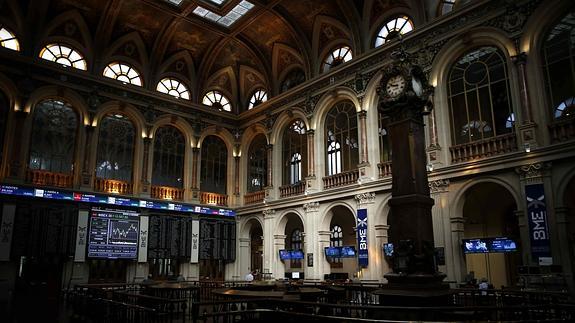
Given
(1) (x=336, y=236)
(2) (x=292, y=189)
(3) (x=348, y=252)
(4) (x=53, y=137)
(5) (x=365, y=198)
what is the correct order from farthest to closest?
(1) (x=336, y=236) < (2) (x=292, y=189) < (4) (x=53, y=137) < (3) (x=348, y=252) < (5) (x=365, y=198)

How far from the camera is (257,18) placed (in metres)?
22.6

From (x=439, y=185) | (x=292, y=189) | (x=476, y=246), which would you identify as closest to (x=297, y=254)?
(x=292, y=189)

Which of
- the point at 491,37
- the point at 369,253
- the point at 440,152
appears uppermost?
the point at 491,37

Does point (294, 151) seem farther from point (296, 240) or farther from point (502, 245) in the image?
point (502, 245)

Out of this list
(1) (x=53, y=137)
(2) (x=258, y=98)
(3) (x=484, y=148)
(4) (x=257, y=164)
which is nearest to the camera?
(3) (x=484, y=148)

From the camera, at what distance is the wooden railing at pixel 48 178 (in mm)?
19344

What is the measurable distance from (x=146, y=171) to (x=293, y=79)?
381 inches

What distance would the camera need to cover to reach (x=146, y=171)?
2298cm

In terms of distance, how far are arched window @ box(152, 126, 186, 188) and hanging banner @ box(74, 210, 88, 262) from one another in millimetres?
4200

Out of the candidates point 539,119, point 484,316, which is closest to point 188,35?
point 539,119

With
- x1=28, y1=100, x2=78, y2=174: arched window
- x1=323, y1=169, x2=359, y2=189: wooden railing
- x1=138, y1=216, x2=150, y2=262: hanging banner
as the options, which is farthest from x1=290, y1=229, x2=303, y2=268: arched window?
x1=28, y1=100, x2=78, y2=174: arched window

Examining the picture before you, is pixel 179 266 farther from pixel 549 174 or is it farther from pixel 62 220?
pixel 549 174

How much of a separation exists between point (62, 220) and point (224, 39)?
1277 centimetres

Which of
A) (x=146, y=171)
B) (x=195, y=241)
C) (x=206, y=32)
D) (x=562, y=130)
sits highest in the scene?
(x=206, y=32)
